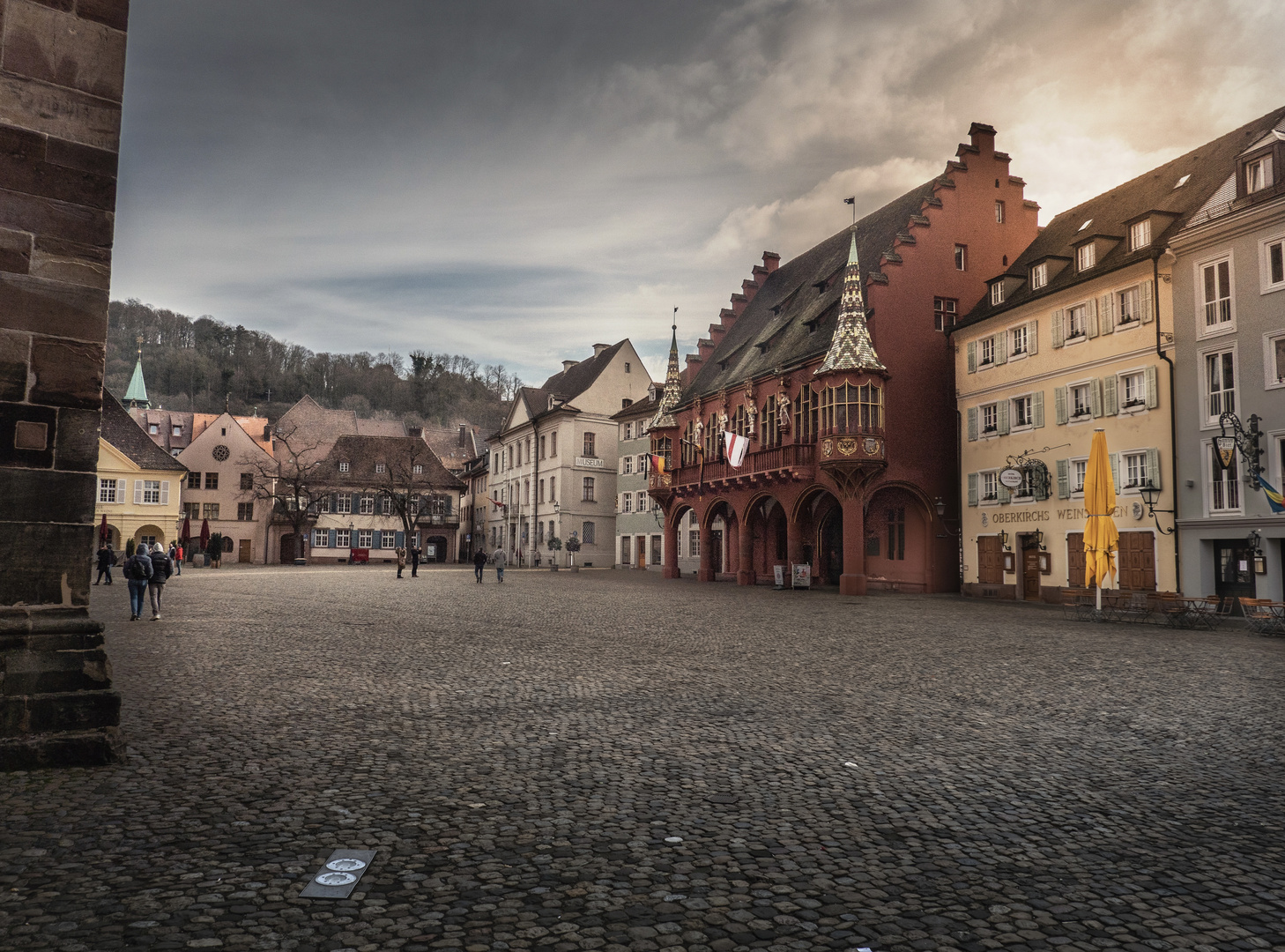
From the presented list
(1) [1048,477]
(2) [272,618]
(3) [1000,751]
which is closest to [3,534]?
(3) [1000,751]

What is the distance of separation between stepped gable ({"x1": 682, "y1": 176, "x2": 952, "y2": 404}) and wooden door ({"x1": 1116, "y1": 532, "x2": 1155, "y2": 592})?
1294 centimetres

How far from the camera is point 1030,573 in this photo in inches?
1224

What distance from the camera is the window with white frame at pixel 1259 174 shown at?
2366 cm

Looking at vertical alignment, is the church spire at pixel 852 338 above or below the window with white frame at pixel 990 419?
above

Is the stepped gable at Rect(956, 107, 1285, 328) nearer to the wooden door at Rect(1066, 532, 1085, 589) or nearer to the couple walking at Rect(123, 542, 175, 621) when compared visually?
the wooden door at Rect(1066, 532, 1085, 589)

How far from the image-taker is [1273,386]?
899 inches

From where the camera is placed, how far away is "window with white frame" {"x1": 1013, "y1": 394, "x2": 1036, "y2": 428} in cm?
3105

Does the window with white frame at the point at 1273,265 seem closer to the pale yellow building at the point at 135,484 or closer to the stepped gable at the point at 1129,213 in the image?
the stepped gable at the point at 1129,213

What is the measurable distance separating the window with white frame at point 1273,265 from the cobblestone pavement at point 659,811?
599 inches

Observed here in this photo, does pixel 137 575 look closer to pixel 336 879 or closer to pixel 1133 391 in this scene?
pixel 336 879

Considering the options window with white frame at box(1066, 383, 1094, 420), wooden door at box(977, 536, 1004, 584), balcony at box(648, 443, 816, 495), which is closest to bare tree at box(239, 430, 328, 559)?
balcony at box(648, 443, 816, 495)

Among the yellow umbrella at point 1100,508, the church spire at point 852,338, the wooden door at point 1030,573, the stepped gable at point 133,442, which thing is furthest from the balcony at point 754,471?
the stepped gable at point 133,442

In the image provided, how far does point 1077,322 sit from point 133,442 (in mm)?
57695

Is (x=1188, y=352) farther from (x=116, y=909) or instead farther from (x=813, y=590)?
(x=116, y=909)
